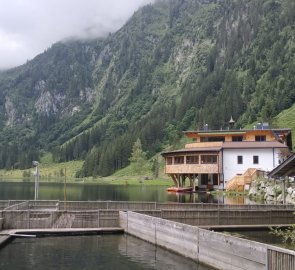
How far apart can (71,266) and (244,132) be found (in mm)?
69763

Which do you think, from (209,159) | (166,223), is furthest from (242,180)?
(166,223)

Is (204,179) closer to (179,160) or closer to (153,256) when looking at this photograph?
(179,160)

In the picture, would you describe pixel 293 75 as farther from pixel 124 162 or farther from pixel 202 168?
pixel 202 168

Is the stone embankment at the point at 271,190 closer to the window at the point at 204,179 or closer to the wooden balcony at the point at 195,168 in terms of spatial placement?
the wooden balcony at the point at 195,168

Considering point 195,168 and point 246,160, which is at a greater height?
point 246,160

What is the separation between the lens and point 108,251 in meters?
27.8

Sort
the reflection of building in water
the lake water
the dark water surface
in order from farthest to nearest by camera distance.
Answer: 1. the lake water
2. the dark water surface
3. the reflection of building in water

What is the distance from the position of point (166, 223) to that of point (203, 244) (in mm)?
4857

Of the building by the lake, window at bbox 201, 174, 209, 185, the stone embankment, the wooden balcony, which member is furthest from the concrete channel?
window at bbox 201, 174, 209, 185

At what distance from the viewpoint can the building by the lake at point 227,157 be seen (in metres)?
80.2

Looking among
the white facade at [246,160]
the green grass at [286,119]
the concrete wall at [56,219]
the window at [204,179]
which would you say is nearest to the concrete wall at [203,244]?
the concrete wall at [56,219]

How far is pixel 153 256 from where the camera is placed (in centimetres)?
2625

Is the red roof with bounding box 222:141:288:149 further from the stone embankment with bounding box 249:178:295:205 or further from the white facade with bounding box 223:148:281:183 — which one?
the stone embankment with bounding box 249:178:295:205

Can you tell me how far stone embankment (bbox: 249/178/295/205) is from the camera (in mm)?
55356
